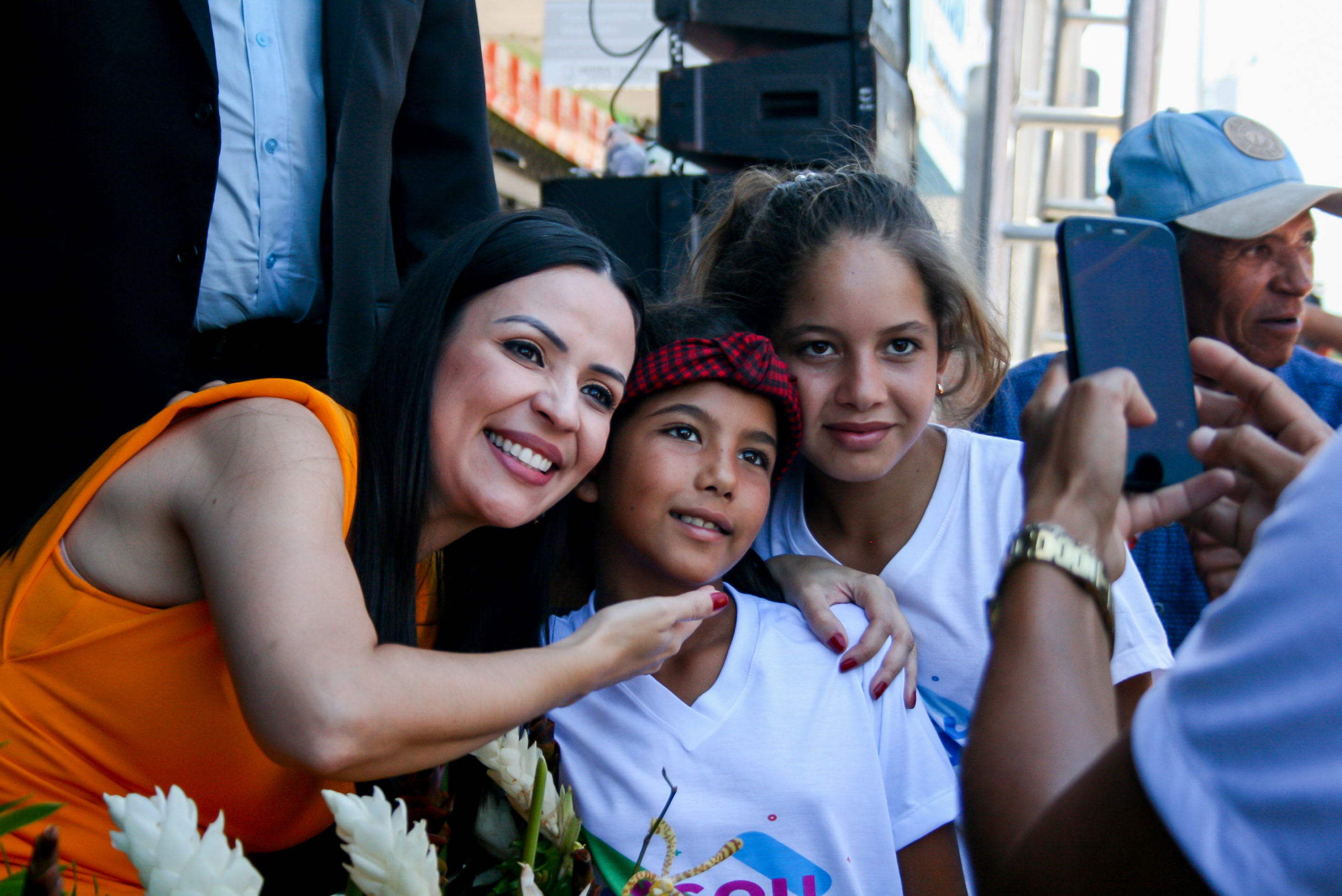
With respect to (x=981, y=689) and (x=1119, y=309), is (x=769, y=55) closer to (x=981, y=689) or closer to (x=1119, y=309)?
(x=1119, y=309)

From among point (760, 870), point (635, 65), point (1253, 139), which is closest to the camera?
point (760, 870)

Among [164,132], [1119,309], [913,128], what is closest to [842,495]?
[1119,309]

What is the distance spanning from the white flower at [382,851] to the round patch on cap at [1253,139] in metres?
Answer: 2.42

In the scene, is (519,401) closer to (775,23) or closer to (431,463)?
(431,463)

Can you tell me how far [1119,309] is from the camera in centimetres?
101

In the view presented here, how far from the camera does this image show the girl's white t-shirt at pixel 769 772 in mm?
1395

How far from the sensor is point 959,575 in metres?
1.77

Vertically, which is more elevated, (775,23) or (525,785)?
(775,23)

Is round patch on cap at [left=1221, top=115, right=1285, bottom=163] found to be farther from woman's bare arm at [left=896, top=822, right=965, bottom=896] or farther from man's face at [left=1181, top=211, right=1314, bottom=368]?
woman's bare arm at [left=896, top=822, right=965, bottom=896]

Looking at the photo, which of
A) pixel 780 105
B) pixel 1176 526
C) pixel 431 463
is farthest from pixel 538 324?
pixel 780 105

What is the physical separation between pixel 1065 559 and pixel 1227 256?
1.91m

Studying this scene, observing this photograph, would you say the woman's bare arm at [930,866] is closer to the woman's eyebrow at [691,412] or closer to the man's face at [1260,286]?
the woman's eyebrow at [691,412]

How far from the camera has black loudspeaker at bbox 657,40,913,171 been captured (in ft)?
10.2

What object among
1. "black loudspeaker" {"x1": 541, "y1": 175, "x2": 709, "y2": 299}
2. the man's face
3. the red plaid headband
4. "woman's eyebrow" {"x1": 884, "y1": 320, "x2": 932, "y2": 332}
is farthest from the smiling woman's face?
"black loudspeaker" {"x1": 541, "y1": 175, "x2": 709, "y2": 299}
